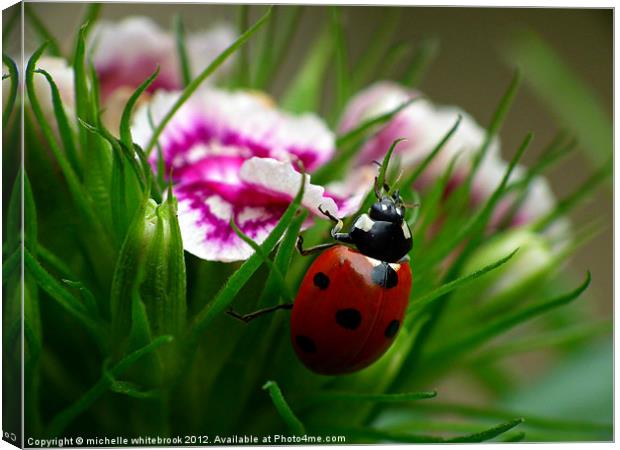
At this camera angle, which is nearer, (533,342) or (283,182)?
(283,182)

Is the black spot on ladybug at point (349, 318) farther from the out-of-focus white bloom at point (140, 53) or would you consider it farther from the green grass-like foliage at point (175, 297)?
the out-of-focus white bloom at point (140, 53)

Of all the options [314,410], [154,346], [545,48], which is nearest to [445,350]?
[314,410]

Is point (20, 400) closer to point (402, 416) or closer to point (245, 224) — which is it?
point (245, 224)

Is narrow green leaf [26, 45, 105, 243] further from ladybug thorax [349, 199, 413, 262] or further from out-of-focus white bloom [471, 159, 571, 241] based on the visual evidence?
out-of-focus white bloom [471, 159, 571, 241]

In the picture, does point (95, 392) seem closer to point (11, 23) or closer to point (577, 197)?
point (11, 23)

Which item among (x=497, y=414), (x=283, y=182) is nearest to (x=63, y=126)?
(x=283, y=182)

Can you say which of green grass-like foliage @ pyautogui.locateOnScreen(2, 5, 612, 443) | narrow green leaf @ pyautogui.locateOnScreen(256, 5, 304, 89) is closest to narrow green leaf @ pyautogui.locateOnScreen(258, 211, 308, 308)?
green grass-like foliage @ pyautogui.locateOnScreen(2, 5, 612, 443)

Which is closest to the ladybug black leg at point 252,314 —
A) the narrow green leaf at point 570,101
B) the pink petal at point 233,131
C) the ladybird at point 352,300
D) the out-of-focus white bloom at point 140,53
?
the ladybird at point 352,300
